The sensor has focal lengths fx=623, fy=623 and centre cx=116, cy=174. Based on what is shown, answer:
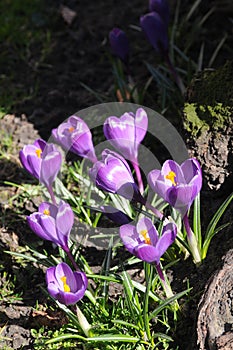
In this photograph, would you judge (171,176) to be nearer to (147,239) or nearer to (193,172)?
(193,172)

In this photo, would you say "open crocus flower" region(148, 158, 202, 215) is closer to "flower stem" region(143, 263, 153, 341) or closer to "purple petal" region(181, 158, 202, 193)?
"purple petal" region(181, 158, 202, 193)

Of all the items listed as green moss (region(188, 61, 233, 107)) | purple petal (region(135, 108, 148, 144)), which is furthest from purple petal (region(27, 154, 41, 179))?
green moss (region(188, 61, 233, 107))

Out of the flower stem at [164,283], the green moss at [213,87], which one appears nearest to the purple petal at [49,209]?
the flower stem at [164,283]

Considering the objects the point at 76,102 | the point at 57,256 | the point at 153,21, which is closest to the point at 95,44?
the point at 76,102

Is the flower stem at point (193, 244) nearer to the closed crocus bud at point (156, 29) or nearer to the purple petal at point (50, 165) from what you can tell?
the purple petal at point (50, 165)

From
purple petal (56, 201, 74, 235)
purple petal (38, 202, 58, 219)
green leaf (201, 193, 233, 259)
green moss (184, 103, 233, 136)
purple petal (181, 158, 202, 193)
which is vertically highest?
purple petal (181, 158, 202, 193)
